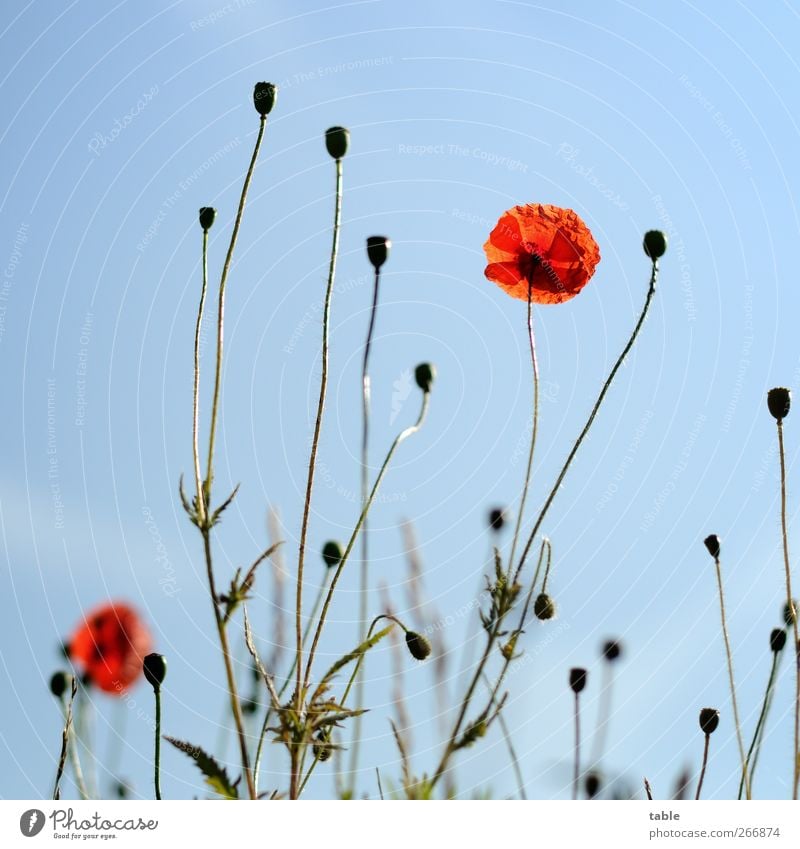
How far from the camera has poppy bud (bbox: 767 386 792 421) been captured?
1866mm

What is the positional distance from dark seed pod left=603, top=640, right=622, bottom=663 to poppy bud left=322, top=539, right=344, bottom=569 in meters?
0.56

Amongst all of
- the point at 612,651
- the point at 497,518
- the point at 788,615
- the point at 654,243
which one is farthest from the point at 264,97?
the point at 788,615

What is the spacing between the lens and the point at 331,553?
185 centimetres

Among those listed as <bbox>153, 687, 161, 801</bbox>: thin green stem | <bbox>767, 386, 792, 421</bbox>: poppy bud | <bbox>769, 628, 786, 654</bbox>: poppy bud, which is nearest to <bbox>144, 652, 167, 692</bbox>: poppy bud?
<bbox>153, 687, 161, 801</bbox>: thin green stem

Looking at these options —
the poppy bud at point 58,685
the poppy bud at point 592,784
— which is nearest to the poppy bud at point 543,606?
the poppy bud at point 592,784

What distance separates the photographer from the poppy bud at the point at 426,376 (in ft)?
6.81

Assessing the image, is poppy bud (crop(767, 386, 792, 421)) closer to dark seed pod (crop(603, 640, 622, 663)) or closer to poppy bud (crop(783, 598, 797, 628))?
poppy bud (crop(783, 598, 797, 628))

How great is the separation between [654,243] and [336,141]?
647mm

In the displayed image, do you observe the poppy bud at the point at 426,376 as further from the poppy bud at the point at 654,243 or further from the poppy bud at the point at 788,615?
the poppy bud at the point at 788,615

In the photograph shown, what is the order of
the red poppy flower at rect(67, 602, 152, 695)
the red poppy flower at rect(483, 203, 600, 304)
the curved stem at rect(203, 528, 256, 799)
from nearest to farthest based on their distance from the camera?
the curved stem at rect(203, 528, 256, 799) → the red poppy flower at rect(483, 203, 600, 304) → the red poppy flower at rect(67, 602, 152, 695)

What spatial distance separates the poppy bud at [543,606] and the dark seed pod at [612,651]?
0.75 feet

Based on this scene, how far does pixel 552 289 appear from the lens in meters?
2.08
